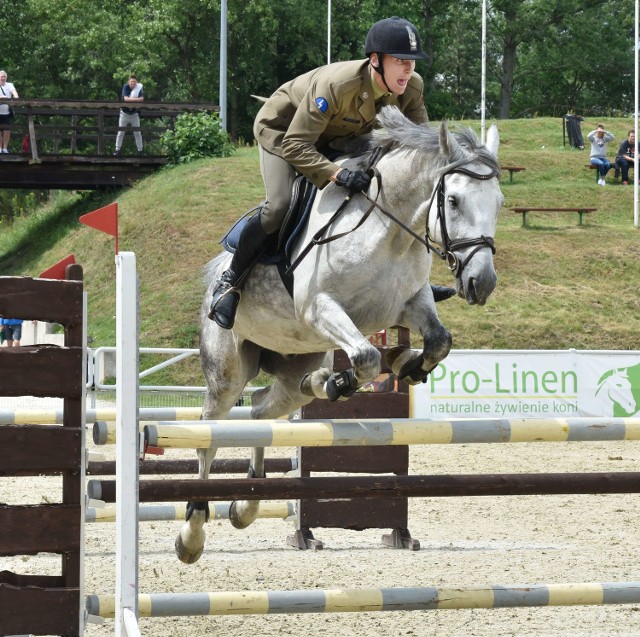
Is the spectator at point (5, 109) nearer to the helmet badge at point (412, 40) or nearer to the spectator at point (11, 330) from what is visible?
the spectator at point (11, 330)

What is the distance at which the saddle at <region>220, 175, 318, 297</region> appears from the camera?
5.00m

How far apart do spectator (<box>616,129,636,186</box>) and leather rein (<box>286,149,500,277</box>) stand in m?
20.1

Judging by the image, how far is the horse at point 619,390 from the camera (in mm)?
13102

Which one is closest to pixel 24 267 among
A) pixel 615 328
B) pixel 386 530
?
pixel 615 328

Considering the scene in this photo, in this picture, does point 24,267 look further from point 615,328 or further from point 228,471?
point 228,471

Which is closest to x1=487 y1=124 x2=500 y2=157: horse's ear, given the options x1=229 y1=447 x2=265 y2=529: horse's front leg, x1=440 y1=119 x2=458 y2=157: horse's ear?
x1=440 y1=119 x2=458 y2=157: horse's ear

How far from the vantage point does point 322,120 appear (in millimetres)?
4820

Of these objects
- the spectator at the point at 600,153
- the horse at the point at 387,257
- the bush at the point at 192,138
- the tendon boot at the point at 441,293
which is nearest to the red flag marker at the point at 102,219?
the horse at the point at 387,257

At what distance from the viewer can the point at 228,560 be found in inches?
256

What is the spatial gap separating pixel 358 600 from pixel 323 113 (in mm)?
2099

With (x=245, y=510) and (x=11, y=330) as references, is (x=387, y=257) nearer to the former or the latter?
(x=245, y=510)

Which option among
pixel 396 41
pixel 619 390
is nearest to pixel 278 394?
pixel 396 41

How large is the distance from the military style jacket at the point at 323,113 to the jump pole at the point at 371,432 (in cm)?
151

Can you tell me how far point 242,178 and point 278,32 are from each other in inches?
642
